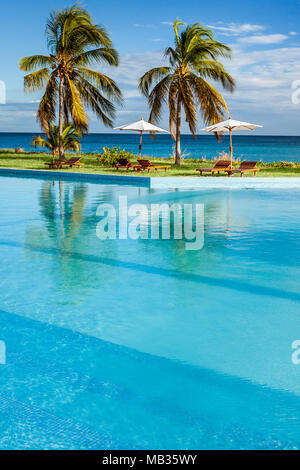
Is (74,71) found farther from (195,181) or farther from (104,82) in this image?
(195,181)

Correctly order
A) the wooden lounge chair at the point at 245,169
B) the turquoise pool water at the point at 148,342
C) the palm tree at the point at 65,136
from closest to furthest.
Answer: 1. the turquoise pool water at the point at 148,342
2. the wooden lounge chair at the point at 245,169
3. the palm tree at the point at 65,136

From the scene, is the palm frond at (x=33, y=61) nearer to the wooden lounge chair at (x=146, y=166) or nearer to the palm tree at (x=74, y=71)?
the palm tree at (x=74, y=71)

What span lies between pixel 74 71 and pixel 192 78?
18.1ft

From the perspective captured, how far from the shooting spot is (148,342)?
4.52 m

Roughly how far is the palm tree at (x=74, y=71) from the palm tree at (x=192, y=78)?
1983 mm

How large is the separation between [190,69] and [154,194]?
10.0m

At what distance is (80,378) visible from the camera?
149 inches

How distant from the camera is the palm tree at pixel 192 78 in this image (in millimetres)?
22141

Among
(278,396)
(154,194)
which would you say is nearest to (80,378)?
(278,396)

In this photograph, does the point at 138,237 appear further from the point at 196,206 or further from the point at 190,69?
the point at 190,69

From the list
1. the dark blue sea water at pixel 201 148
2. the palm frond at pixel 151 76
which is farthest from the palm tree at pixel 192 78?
the dark blue sea water at pixel 201 148

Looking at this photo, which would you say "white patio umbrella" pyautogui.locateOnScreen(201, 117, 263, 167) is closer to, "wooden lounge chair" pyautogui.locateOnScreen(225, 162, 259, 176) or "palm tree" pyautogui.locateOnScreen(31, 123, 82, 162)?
"wooden lounge chair" pyautogui.locateOnScreen(225, 162, 259, 176)

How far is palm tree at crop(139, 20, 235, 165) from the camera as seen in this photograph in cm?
2214

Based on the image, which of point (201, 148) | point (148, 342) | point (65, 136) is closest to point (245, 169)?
point (65, 136)
